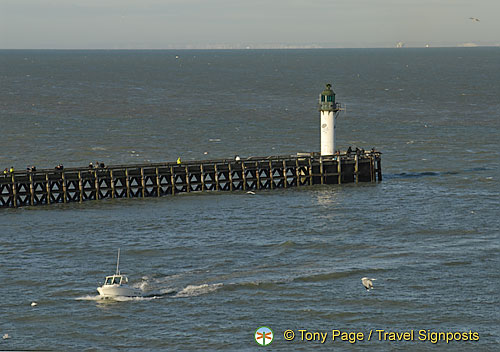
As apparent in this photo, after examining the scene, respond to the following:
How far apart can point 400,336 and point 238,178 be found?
33706 millimetres

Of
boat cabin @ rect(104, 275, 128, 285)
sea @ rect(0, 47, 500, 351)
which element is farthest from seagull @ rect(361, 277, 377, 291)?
boat cabin @ rect(104, 275, 128, 285)

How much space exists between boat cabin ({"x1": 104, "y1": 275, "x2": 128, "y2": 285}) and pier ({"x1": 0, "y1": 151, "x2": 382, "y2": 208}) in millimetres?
20846

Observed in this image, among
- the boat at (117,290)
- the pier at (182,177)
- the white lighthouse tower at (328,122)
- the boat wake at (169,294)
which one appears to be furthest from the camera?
the white lighthouse tower at (328,122)

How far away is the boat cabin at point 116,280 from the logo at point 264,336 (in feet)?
25.8

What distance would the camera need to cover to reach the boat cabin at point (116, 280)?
138ft

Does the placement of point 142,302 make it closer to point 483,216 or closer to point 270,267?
point 270,267

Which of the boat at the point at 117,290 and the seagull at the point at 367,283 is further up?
the boat at the point at 117,290

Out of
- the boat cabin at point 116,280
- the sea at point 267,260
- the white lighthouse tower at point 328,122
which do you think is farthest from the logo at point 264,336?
the white lighthouse tower at point 328,122

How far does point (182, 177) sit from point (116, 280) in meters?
26.1

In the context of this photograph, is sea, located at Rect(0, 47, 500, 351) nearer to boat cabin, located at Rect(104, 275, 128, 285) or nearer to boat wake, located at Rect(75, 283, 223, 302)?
boat wake, located at Rect(75, 283, 223, 302)

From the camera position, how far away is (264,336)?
37719 mm

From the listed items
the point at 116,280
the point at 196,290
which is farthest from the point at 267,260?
the point at 116,280

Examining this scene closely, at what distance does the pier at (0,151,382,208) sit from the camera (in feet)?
210

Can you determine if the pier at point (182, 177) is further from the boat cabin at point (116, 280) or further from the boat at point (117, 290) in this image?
the boat at point (117, 290)
